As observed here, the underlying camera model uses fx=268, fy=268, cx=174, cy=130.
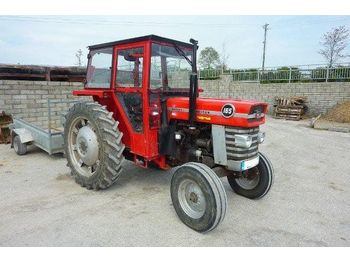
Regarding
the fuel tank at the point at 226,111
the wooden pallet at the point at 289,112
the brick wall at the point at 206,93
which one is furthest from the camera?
the wooden pallet at the point at 289,112

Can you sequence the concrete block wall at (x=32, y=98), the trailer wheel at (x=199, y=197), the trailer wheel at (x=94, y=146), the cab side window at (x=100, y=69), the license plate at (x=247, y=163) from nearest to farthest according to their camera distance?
the trailer wheel at (x=199, y=197), the license plate at (x=247, y=163), the trailer wheel at (x=94, y=146), the cab side window at (x=100, y=69), the concrete block wall at (x=32, y=98)

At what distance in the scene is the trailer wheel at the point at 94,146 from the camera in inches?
138

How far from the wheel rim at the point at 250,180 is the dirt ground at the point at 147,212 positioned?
18 centimetres

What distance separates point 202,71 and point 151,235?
50.2 ft

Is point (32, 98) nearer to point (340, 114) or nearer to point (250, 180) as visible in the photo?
point (250, 180)

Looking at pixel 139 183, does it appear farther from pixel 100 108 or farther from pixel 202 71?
pixel 202 71

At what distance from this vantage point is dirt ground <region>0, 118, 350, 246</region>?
2656 millimetres

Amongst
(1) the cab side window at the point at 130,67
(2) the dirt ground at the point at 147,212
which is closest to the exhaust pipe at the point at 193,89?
(1) the cab side window at the point at 130,67

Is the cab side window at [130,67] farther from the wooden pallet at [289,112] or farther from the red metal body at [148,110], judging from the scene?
the wooden pallet at [289,112]

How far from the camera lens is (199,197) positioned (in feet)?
9.42

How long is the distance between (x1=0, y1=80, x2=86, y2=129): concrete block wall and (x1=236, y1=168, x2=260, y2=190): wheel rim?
467cm

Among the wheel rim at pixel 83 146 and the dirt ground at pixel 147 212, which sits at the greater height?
the wheel rim at pixel 83 146

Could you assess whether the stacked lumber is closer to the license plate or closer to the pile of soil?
the pile of soil

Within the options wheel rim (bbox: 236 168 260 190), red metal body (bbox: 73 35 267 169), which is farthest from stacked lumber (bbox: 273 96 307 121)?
red metal body (bbox: 73 35 267 169)
